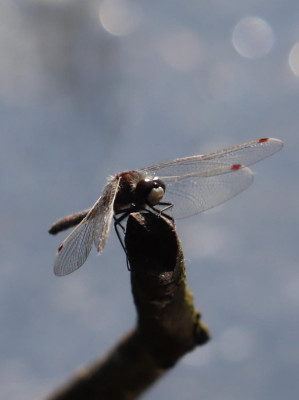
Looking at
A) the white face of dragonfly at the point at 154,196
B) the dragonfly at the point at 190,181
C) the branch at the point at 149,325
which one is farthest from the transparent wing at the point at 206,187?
the branch at the point at 149,325

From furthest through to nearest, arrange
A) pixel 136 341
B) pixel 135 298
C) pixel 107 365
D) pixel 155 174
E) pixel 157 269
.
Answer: pixel 155 174
pixel 107 365
pixel 136 341
pixel 135 298
pixel 157 269

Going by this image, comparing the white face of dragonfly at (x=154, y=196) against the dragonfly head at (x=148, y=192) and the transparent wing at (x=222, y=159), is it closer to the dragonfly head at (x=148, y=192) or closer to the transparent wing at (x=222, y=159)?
the dragonfly head at (x=148, y=192)

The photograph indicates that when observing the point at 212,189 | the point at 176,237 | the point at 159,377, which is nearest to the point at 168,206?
Answer: the point at 212,189

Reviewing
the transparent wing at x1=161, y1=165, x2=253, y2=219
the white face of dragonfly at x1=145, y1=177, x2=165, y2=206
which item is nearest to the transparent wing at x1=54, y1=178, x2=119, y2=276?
the white face of dragonfly at x1=145, y1=177, x2=165, y2=206

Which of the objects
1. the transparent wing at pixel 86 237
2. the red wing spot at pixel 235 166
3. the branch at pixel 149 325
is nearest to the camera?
the branch at pixel 149 325

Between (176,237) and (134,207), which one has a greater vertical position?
(176,237)

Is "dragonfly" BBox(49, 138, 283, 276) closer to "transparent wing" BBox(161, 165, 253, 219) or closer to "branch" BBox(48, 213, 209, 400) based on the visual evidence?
"transparent wing" BBox(161, 165, 253, 219)

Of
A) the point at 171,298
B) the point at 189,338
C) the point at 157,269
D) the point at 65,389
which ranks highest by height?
the point at 157,269

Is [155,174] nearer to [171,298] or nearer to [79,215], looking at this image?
[79,215]
